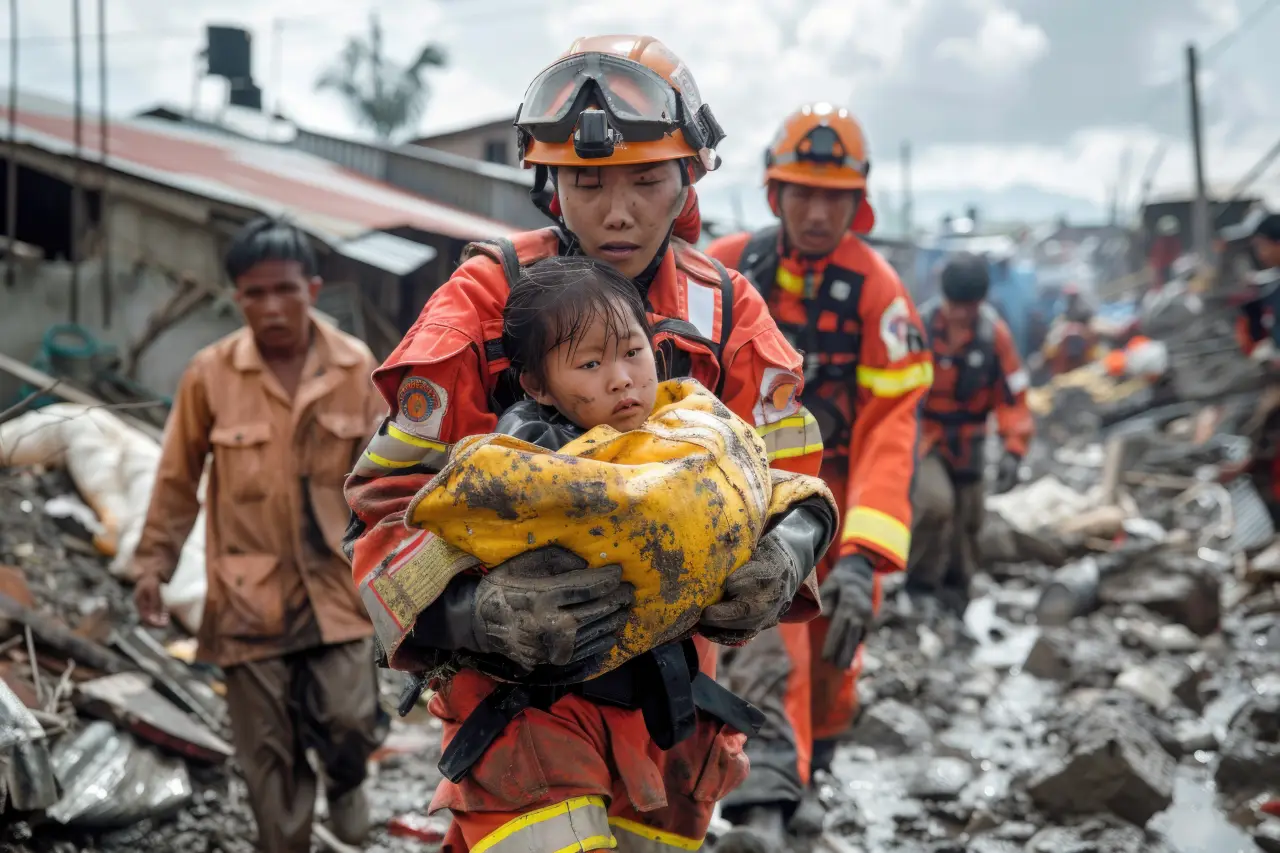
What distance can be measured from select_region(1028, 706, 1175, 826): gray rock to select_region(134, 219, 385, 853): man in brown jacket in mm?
2992

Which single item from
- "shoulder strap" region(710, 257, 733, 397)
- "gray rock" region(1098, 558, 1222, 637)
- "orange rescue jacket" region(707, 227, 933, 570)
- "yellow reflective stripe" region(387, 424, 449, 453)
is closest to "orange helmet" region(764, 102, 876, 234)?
"orange rescue jacket" region(707, 227, 933, 570)

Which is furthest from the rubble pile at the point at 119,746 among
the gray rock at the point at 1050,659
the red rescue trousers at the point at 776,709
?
the gray rock at the point at 1050,659

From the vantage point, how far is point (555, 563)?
2.10 m

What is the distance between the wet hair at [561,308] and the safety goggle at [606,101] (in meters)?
0.35

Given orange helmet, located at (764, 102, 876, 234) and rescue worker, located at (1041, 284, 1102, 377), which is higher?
orange helmet, located at (764, 102, 876, 234)

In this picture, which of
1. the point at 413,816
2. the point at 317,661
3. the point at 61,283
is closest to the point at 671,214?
the point at 317,661

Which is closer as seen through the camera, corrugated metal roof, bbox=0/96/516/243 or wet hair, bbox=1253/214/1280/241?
wet hair, bbox=1253/214/1280/241

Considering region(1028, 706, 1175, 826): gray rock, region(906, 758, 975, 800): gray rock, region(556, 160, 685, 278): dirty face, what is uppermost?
region(556, 160, 685, 278): dirty face

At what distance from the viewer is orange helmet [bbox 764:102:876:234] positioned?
4.93 m

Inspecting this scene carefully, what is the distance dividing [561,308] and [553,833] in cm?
96

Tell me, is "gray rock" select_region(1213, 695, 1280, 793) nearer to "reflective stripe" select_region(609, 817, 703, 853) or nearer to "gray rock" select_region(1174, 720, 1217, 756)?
"gray rock" select_region(1174, 720, 1217, 756)

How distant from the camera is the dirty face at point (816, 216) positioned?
4.75 metres

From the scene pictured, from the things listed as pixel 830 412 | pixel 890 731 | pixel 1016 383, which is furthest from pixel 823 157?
pixel 1016 383

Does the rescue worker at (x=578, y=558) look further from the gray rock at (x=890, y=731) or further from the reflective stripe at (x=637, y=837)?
the gray rock at (x=890, y=731)
